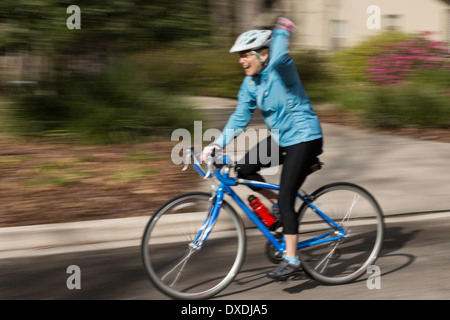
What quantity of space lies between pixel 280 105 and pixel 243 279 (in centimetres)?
139

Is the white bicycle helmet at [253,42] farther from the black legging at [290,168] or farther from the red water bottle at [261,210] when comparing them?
the red water bottle at [261,210]

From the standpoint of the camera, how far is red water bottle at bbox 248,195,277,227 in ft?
15.5

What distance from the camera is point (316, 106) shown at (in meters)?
13.5

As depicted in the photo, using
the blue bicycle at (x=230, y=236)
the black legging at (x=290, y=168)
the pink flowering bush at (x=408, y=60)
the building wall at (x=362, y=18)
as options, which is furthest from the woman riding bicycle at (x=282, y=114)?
the building wall at (x=362, y=18)

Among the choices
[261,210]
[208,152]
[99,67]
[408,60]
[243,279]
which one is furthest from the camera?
[408,60]

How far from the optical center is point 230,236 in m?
4.64

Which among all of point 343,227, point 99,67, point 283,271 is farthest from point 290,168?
point 99,67

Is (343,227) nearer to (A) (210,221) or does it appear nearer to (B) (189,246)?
(A) (210,221)

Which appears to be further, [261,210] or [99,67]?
[99,67]

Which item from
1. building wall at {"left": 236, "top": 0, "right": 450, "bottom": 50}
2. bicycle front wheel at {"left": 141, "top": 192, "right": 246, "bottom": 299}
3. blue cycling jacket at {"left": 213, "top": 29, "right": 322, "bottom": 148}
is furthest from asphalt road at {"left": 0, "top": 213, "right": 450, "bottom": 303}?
building wall at {"left": 236, "top": 0, "right": 450, "bottom": 50}

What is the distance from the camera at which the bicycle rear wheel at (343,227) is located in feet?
15.9

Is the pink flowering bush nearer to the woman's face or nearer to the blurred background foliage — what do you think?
the blurred background foliage

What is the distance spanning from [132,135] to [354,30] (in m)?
15.3
